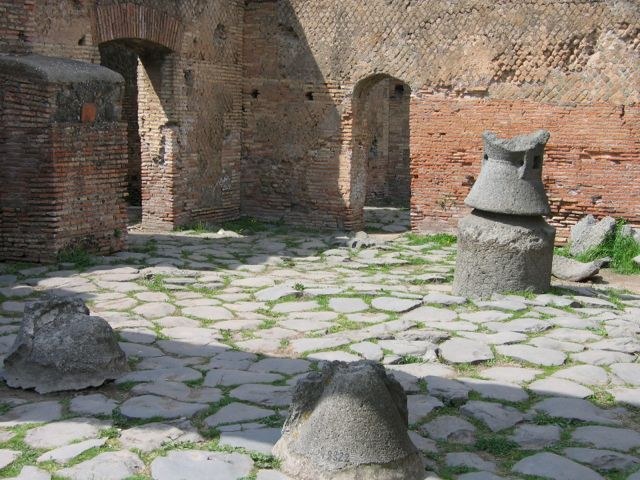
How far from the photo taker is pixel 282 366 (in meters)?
5.68

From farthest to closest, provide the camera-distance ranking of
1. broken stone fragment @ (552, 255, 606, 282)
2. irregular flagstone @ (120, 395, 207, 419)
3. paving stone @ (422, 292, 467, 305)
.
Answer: broken stone fragment @ (552, 255, 606, 282) → paving stone @ (422, 292, 467, 305) → irregular flagstone @ (120, 395, 207, 419)

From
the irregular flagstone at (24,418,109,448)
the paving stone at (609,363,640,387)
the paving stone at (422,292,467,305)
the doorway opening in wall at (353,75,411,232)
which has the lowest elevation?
the irregular flagstone at (24,418,109,448)

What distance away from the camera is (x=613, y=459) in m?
4.18

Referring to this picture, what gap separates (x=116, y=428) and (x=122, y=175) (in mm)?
5755

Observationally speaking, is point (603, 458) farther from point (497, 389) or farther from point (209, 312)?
point (209, 312)

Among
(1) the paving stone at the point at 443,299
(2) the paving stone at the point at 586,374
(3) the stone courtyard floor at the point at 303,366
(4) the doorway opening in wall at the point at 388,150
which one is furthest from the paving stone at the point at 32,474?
(4) the doorway opening in wall at the point at 388,150

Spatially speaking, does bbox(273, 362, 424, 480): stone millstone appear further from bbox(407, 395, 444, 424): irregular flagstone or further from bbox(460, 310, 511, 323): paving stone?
bbox(460, 310, 511, 323): paving stone

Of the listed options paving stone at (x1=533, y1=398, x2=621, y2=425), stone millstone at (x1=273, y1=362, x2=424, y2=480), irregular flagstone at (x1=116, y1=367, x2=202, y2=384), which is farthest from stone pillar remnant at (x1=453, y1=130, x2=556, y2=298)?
stone millstone at (x1=273, y1=362, x2=424, y2=480)

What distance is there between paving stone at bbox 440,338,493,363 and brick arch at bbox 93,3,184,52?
20.5ft

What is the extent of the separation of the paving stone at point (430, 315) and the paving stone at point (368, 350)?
0.89 meters

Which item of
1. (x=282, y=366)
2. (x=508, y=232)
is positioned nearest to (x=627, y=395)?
(x=282, y=366)

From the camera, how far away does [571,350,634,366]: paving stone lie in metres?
5.91

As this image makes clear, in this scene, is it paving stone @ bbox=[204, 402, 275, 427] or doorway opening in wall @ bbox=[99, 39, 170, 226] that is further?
doorway opening in wall @ bbox=[99, 39, 170, 226]

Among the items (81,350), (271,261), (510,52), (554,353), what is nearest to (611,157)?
(510,52)
